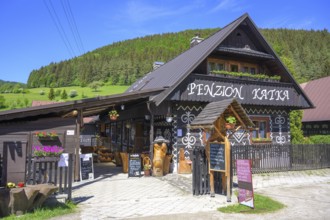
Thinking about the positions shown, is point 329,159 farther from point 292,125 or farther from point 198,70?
point 198,70

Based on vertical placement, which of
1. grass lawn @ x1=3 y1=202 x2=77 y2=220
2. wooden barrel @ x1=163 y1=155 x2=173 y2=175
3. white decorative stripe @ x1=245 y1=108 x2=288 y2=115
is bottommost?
grass lawn @ x1=3 y1=202 x2=77 y2=220

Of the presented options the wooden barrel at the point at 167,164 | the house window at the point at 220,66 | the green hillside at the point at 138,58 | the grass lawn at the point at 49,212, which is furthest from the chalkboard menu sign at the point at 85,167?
the green hillside at the point at 138,58

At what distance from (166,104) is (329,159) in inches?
370

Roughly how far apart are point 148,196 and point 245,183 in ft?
9.68

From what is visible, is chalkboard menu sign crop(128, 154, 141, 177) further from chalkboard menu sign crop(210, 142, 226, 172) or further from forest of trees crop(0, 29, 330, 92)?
forest of trees crop(0, 29, 330, 92)

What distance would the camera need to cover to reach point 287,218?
686 centimetres

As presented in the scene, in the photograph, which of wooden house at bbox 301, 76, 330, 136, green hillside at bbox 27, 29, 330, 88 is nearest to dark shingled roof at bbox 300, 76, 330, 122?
wooden house at bbox 301, 76, 330, 136

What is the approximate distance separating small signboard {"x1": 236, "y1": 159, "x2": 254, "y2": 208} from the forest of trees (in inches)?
2587

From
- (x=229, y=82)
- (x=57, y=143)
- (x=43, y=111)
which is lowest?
(x=57, y=143)

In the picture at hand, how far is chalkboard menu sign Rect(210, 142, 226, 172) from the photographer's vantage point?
8656 mm

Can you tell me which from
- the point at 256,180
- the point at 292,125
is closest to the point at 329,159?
the point at 292,125

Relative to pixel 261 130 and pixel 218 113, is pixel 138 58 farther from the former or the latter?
pixel 218 113

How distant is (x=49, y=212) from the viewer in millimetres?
7027

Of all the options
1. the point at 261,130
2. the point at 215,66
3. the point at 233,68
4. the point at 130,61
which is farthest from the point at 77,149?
the point at 130,61
